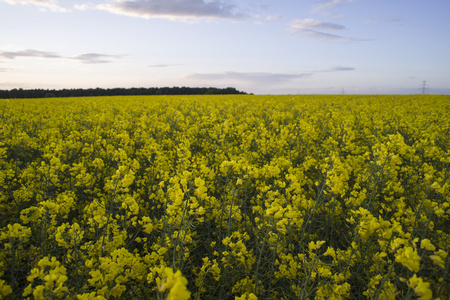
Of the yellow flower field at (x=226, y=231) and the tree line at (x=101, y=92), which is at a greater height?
the tree line at (x=101, y=92)

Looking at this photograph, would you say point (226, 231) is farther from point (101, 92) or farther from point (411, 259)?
point (101, 92)

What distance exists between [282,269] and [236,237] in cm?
64

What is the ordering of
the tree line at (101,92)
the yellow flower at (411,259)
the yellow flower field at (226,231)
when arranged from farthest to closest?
1. the tree line at (101,92)
2. the yellow flower field at (226,231)
3. the yellow flower at (411,259)

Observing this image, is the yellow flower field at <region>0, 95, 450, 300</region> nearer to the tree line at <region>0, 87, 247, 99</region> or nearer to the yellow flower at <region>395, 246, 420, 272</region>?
the yellow flower at <region>395, 246, 420, 272</region>

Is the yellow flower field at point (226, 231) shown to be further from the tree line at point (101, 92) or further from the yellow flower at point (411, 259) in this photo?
the tree line at point (101, 92)

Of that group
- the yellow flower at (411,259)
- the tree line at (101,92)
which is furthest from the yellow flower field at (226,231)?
the tree line at (101,92)

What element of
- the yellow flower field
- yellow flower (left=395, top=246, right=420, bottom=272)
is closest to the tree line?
the yellow flower field

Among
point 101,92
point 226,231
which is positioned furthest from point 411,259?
point 101,92

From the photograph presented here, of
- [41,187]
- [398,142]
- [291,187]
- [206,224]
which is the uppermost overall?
[398,142]

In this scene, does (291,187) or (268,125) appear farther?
(268,125)

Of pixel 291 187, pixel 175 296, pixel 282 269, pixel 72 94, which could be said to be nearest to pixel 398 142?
pixel 291 187

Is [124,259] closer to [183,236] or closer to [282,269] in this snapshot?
[183,236]

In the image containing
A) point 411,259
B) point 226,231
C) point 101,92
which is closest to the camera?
point 411,259

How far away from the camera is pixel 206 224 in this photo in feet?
12.9
